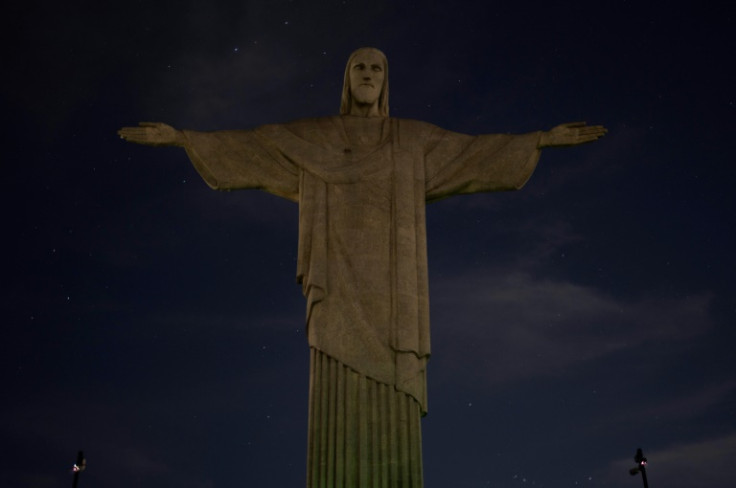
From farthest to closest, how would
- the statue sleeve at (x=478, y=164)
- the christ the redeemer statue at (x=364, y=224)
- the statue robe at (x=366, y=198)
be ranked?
the statue sleeve at (x=478, y=164) → the statue robe at (x=366, y=198) → the christ the redeemer statue at (x=364, y=224)

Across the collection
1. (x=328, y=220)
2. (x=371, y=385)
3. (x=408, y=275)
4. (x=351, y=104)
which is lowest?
(x=371, y=385)

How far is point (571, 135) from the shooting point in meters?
13.2

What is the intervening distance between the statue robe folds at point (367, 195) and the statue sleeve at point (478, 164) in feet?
0.05

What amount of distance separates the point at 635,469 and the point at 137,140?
19.8 meters

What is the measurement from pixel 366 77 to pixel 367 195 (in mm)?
2013

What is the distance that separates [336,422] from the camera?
1140 centimetres

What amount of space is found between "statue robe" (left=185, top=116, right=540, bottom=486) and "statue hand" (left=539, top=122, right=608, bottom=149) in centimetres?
20

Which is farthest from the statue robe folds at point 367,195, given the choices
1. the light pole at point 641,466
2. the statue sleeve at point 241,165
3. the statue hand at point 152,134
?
the light pole at point 641,466

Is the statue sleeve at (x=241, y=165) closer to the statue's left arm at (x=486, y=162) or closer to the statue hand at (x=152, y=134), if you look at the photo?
the statue hand at (x=152, y=134)

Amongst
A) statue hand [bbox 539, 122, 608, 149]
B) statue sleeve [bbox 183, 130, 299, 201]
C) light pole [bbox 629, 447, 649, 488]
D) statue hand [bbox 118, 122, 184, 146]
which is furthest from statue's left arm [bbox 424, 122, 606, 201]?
light pole [bbox 629, 447, 649, 488]

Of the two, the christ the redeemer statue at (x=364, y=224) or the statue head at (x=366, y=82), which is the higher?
the statue head at (x=366, y=82)

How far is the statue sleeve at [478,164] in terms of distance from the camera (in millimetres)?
13305

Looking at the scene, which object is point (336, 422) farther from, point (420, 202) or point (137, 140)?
point (137, 140)

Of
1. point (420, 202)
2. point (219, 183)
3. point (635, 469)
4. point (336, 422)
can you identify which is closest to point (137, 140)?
point (219, 183)
